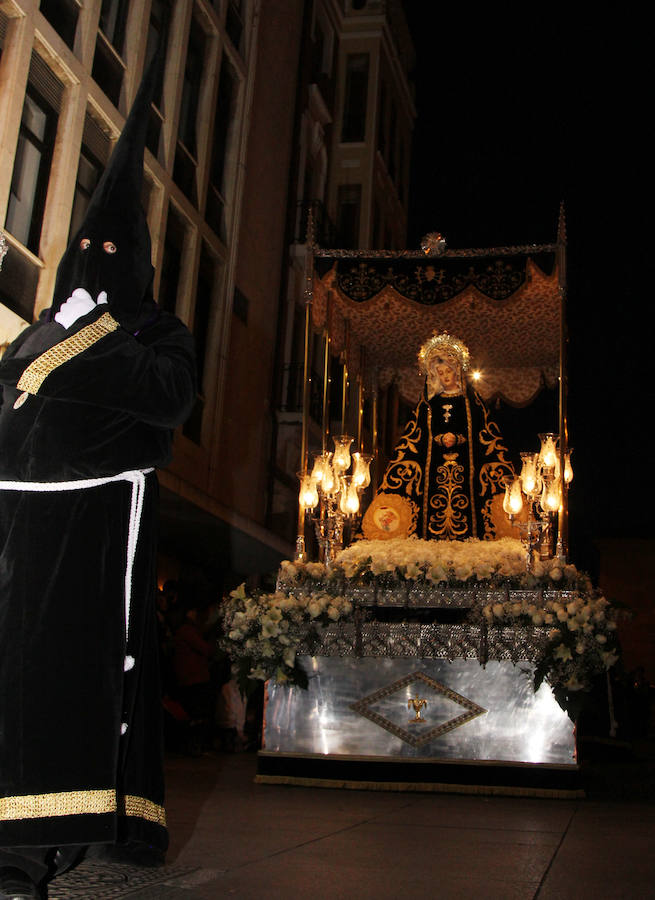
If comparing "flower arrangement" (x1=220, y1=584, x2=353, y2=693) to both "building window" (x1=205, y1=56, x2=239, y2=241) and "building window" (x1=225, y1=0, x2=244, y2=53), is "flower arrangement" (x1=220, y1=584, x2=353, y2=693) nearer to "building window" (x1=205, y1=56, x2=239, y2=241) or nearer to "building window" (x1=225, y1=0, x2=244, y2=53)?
"building window" (x1=205, y1=56, x2=239, y2=241)

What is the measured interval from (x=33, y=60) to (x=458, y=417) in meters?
5.43

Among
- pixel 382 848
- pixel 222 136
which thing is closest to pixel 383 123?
pixel 222 136

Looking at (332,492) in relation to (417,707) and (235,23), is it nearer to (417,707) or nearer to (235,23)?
(417,707)

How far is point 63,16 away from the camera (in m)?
10.3

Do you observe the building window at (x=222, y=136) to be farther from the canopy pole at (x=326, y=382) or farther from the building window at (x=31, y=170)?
the canopy pole at (x=326, y=382)

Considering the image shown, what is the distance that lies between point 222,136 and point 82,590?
45.7 feet

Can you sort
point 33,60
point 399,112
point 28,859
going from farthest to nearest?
point 399,112 → point 33,60 → point 28,859

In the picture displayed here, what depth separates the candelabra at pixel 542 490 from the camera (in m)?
8.53

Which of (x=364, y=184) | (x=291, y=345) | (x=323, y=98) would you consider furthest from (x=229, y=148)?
(x=364, y=184)

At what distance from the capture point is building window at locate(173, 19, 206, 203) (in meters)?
14.0

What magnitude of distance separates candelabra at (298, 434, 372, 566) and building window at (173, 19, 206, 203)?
6270mm

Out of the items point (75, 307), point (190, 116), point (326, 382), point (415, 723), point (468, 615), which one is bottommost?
point (415, 723)

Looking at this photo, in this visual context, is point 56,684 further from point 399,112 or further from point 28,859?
point 399,112

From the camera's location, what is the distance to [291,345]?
18.6m
